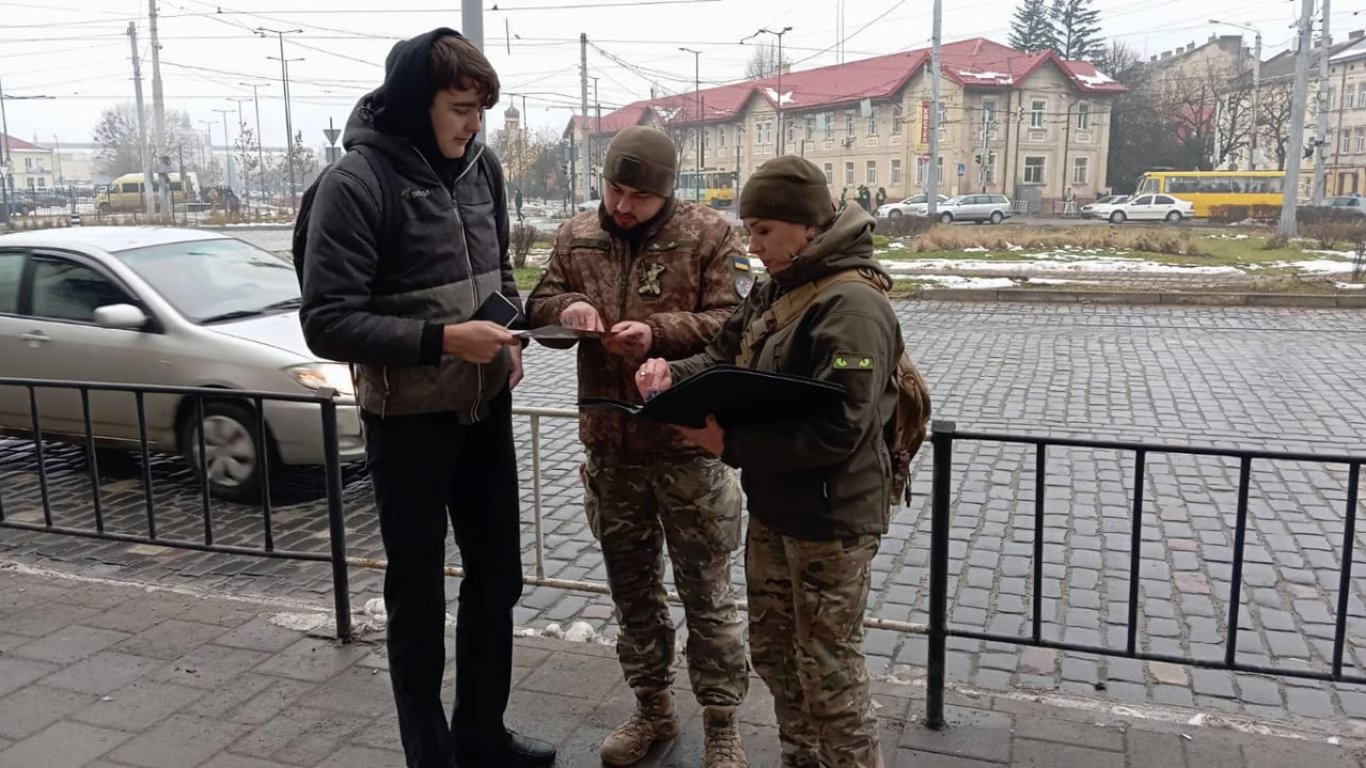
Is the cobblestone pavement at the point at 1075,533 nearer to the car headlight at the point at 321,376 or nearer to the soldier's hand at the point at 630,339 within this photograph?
the car headlight at the point at 321,376

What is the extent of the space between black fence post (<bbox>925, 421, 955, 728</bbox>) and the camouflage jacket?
80cm

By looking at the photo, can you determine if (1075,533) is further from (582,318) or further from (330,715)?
(330,715)

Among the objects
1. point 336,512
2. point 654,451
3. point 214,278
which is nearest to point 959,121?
point 214,278

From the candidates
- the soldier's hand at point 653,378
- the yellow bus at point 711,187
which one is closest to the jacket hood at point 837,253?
the soldier's hand at point 653,378

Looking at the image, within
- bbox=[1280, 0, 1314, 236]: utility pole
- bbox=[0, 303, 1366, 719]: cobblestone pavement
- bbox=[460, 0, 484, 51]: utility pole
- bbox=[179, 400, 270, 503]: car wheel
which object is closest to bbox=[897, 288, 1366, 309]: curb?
bbox=[0, 303, 1366, 719]: cobblestone pavement

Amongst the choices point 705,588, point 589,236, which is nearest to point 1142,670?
point 705,588

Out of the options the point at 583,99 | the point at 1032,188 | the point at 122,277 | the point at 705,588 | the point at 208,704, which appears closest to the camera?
the point at 705,588

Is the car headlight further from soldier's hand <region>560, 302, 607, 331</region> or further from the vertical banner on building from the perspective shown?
the vertical banner on building

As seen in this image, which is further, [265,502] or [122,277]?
[122,277]

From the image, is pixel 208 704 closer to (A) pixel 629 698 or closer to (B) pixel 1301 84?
(A) pixel 629 698

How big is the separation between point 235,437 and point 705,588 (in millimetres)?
4109

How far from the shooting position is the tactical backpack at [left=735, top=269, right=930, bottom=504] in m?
2.51

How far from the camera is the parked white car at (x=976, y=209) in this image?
1909 inches

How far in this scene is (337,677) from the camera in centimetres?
369
